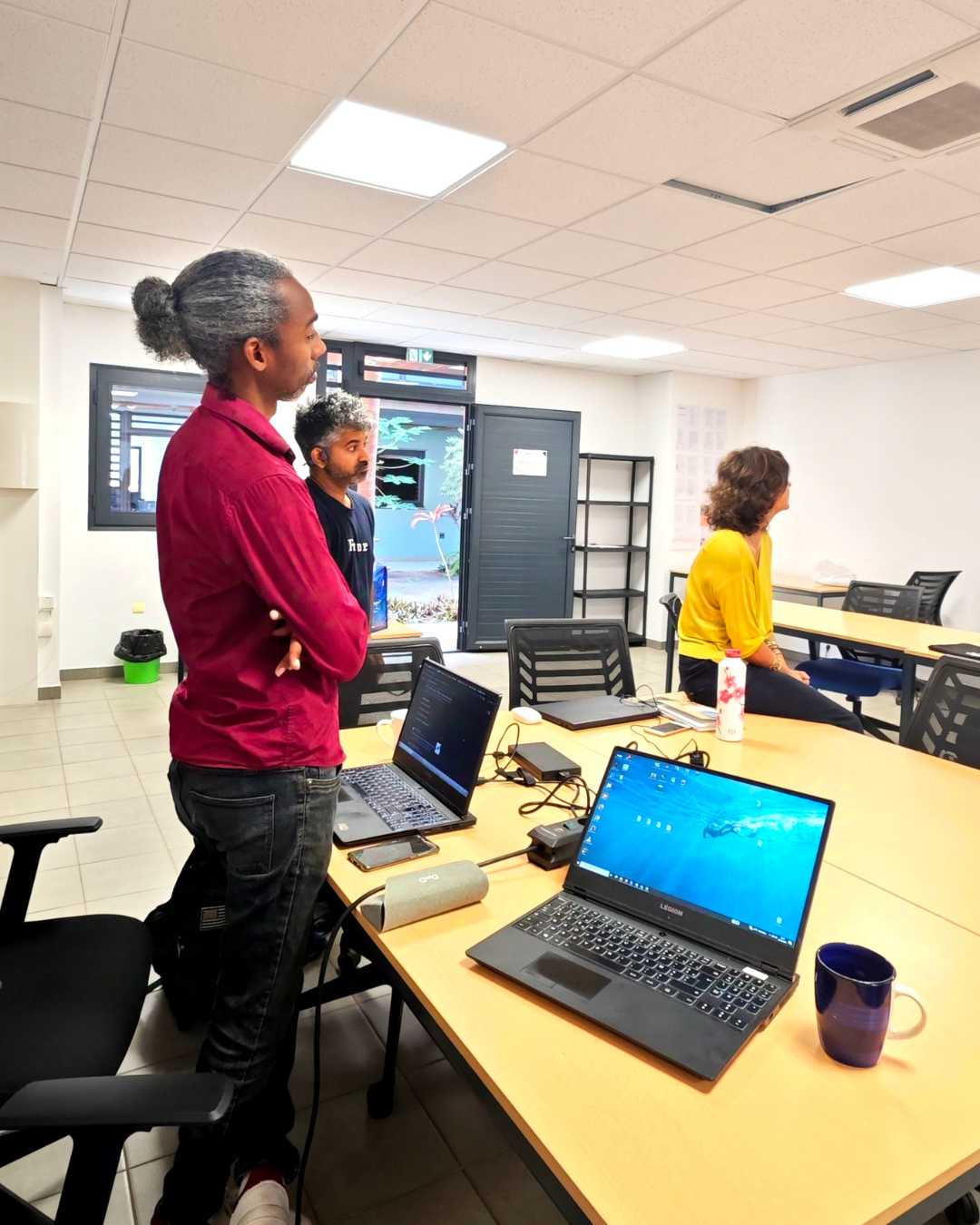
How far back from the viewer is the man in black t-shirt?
110 inches

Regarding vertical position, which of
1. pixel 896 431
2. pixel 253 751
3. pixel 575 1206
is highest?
pixel 896 431

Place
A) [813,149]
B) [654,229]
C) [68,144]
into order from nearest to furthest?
[813,149]
[68,144]
[654,229]

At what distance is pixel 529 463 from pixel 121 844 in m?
5.13

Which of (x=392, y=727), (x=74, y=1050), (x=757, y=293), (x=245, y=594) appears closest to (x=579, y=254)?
(x=757, y=293)

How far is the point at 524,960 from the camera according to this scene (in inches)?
44.6

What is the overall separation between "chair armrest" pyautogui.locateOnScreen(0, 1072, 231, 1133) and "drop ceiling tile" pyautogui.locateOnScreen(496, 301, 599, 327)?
4775 mm

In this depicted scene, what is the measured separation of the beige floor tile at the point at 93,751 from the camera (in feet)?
13.7

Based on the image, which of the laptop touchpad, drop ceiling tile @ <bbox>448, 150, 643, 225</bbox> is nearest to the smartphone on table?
the laptop touchpad

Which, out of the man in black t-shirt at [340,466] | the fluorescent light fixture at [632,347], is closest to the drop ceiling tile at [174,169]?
the man in black t-shirt at [340,466]

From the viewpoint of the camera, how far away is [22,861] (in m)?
1.59

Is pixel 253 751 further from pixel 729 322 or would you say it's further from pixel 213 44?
pixel 729 322

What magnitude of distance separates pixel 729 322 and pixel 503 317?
4.93 feet

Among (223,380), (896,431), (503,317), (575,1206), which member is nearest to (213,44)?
(223,380)

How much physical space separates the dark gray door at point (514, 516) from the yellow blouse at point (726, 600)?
4349 millimetres
